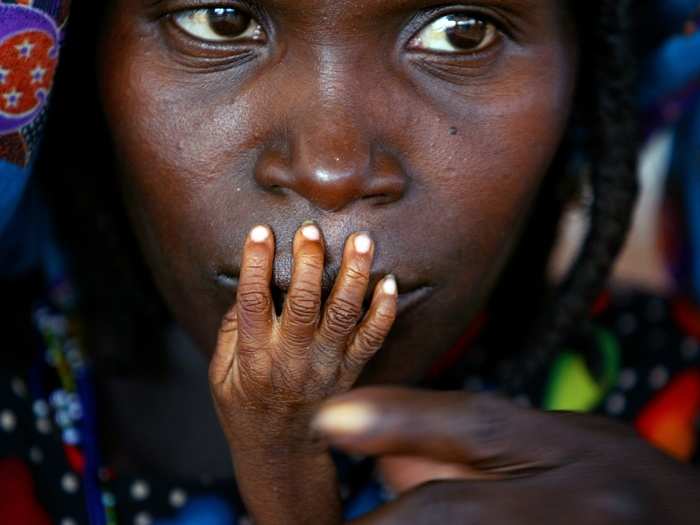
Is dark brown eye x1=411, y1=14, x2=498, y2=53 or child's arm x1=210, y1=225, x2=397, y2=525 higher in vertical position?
dark brown eye x1=411, y1=14, x2=498, y2=53

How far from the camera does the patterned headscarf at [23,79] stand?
121 centimetres

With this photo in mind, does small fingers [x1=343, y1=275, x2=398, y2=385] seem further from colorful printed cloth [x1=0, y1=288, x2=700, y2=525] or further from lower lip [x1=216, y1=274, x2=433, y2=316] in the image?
colorful printed cloth [x1=0, y1=288, x2=700, y2=525]

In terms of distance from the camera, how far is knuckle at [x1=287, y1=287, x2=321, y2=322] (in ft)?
3.45

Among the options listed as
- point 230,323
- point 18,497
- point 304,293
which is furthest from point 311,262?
point 18,497

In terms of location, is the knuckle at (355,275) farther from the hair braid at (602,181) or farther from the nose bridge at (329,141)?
the hair braid at (602,181)

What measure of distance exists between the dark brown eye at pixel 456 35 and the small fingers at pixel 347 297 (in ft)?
1.06

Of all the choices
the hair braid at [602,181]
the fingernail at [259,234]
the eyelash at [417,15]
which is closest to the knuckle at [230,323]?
the fingernail at [259,234]

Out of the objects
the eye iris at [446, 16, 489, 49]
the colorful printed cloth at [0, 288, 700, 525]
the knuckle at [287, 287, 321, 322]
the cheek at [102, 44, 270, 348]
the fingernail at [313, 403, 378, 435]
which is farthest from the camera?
the colorful printed cloth at [0, 288, 700, 525]

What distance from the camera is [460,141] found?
1.23 metres

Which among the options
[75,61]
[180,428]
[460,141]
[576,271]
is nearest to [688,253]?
[576,271]

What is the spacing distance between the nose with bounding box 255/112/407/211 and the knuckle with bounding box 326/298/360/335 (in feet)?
0.38

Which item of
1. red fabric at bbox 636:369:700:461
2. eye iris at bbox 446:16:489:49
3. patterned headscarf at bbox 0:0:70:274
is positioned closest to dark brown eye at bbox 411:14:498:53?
eye iris at bbox 446:16:489:49

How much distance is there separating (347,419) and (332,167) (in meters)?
0.31

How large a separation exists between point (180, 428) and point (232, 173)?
0.62 m
